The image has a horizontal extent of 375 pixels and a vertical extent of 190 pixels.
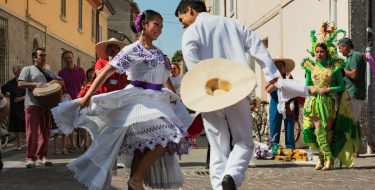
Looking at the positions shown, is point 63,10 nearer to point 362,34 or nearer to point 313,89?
point 362,34

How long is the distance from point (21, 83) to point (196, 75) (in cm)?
495

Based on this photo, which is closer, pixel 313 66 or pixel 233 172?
pixel 233 172

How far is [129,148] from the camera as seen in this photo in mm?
5633

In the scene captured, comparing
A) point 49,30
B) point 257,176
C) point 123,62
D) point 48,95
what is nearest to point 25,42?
point 49,30

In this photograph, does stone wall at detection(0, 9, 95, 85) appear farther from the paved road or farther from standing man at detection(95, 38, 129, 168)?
standing man at detection(95, 38, 129, 168)

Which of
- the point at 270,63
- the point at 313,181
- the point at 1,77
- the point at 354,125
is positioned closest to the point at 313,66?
the point at 354,125

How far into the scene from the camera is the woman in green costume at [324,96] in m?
8.81

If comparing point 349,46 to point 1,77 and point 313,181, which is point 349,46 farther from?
point 1,77

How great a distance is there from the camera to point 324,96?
8875 millimetres

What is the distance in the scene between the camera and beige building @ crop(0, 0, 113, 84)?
715 inches

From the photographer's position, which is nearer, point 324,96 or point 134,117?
point 134,117

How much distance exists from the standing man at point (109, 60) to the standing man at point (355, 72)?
3584 millimetres

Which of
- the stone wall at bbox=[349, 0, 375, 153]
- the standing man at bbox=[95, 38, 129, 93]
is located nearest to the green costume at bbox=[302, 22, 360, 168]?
the stone wall at bbox=[349, 0, 375, 153]

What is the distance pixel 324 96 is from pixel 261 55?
3745 mm
